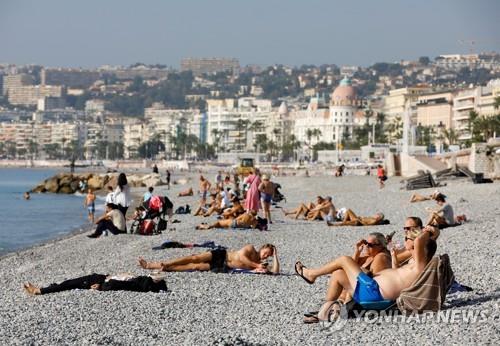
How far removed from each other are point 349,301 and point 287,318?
1.87ft

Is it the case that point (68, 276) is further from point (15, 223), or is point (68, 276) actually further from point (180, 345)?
point (15, 223)

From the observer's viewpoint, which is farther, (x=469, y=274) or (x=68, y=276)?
(x=68, y=276)

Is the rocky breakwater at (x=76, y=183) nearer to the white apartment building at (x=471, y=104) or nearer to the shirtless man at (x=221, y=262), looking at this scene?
the white apartment building at (x=471, y=104)

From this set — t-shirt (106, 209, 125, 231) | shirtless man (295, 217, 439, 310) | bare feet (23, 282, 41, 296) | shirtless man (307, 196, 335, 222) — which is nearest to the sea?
t-shirt (106, 209, 125, 231)

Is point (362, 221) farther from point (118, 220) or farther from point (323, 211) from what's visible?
point (118, 220)

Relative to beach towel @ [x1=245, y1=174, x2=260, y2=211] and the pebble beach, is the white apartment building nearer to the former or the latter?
beach towel @ [x1=245, y1=174, x2=260, y2=211]

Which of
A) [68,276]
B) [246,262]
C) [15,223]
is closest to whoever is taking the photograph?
[246,262]

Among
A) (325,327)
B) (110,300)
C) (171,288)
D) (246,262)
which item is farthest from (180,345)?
(246,262)

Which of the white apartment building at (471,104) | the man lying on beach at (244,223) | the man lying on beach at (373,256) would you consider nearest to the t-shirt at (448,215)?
the man lying on beach at (244,223)

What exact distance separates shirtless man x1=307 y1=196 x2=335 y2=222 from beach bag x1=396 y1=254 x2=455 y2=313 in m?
10.7

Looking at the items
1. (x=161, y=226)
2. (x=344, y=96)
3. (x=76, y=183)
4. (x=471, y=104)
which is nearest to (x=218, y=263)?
(x=161, y=226)

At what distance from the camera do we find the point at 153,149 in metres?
170

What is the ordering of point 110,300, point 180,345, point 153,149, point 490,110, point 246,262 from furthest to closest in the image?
1. point 153,149
2. point 490,110
3. point 246,262
4. point 110,300
5. point 180,345

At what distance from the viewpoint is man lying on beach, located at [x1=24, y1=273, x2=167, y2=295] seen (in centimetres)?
999
